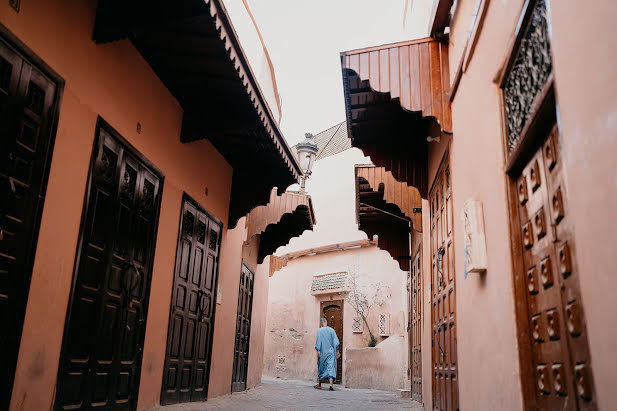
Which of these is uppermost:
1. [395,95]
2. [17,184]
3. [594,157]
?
[395,95]

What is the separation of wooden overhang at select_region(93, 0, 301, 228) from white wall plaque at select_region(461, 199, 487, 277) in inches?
104

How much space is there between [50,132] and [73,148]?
341mm

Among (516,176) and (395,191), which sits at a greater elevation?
(395,191)

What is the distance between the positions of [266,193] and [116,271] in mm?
3903

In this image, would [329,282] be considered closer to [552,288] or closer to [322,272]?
[322,272]

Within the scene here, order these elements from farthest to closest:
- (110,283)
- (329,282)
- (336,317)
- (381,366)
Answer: (329,282) < (336,317) < (381,366) < (110,283)

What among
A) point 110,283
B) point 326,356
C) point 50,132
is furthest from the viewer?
point 326,356

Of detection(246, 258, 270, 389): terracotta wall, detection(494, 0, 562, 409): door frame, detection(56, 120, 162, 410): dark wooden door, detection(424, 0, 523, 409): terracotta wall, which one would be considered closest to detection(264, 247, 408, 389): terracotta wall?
detection(246, 258, 270, 389): terracotta wall

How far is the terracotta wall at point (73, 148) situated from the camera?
4.05 meters

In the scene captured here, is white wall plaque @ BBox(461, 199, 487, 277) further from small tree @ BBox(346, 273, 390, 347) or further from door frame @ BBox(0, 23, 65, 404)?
small tree @ BBox(346, 273, 390, 347)

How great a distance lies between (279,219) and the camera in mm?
10680

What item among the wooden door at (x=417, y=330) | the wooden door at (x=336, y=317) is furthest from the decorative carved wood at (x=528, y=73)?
the wooden door at (x=336, y=317)

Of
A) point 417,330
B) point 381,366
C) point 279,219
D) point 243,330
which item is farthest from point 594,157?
point 381,366

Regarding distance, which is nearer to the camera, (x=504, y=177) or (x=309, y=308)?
(x=504, y=177)
